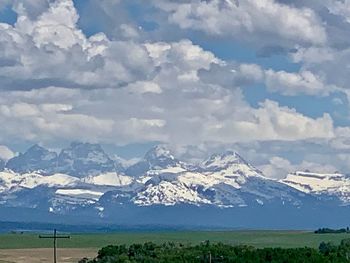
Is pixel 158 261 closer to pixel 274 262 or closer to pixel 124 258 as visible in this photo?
pixel 124 258

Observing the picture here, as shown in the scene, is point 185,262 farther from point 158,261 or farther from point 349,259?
point 349,259

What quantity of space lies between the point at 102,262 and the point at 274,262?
31417 mm

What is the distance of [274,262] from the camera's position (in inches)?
7569

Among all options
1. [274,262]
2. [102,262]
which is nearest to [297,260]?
[274,262]

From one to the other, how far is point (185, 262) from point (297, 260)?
19.4 metres

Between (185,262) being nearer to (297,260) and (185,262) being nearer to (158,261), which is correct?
(158,261)

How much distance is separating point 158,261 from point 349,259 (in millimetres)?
33859

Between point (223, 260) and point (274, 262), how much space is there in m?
10.9

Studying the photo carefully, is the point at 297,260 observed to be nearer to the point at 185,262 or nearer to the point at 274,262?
the point at 274,262

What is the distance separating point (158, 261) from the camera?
195250 mm

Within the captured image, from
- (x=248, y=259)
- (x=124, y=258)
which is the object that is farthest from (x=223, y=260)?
(x=124, y=258)

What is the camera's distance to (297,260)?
191 metres

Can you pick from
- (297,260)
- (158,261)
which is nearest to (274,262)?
(297,260)

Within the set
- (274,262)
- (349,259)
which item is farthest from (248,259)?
(349,259)
